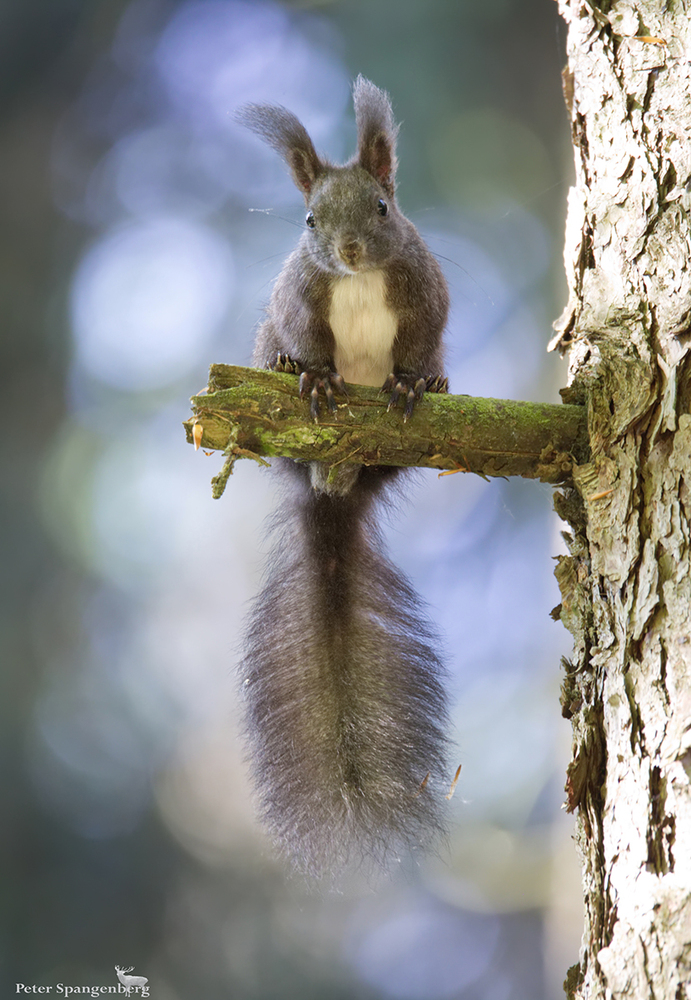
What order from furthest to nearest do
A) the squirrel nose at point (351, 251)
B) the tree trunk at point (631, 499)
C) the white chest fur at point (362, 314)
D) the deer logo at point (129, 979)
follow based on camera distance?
the deer logo at point (129, 979) < the white chest fur at point (362, 314) < the squirrel nose at point (351, 251) < the tree trunk at point (631, 499)

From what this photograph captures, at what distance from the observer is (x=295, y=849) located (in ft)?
5.34

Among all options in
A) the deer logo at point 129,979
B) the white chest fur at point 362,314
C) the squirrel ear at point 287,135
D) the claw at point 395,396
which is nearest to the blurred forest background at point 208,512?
the deer logo at point 129,979

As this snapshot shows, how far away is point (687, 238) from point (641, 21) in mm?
523

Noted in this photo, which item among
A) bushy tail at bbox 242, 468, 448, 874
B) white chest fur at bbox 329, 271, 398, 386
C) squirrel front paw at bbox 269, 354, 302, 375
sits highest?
white chest fur at bbox 329, 271, 398, 386

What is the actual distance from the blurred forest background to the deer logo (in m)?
0.04

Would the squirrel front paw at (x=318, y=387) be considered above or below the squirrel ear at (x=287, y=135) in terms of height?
below

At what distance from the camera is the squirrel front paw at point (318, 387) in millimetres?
1521

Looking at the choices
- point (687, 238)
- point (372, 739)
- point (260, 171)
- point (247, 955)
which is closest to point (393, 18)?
point (260, 171)

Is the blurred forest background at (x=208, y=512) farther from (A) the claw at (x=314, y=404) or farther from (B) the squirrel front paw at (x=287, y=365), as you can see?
(A) the claw at (x=314, y=404)

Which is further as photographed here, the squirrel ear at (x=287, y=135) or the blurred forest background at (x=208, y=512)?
the blurred forest background at (x=208, y=512)

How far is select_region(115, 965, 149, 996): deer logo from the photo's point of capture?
108 inches

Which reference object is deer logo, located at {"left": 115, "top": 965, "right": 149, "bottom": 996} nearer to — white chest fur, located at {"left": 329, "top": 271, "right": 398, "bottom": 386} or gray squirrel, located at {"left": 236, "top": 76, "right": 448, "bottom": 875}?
gray squirrel, located at {"left": 236, "top": 76, "right": 448, "bottom": 875}

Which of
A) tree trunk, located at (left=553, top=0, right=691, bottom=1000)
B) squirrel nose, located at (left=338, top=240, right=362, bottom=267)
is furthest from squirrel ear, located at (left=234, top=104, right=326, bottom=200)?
tree trunk, located at (left=553, top=0, right=691, bottom=1000)

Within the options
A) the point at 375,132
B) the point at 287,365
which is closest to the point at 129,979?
the point at 287,365
